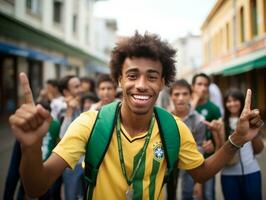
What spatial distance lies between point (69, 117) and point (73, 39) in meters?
20.6

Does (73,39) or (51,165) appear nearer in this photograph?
(51,165)

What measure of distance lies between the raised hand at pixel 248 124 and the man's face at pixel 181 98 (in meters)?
1.96

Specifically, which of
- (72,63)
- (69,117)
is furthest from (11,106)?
(69,117)

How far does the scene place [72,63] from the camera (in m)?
23.7

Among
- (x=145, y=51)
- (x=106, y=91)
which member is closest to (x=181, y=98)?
(x=106, y=91)

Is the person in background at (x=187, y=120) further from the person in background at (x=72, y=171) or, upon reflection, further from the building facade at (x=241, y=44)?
the building facade at (x=241, y=44)

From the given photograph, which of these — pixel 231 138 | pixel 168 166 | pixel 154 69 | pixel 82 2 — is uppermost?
pixel 82 2

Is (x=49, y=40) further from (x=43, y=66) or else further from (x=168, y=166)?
(x=168, y=166)

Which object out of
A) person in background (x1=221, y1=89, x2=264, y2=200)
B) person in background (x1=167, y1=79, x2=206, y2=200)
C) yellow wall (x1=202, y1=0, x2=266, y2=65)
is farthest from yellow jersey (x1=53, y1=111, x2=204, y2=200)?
yellow wall (x1=202, y1=0, x2=266, y2=65)

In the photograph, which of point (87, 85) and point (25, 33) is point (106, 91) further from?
point (25, 33)

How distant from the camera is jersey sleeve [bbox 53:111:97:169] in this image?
6.65ft

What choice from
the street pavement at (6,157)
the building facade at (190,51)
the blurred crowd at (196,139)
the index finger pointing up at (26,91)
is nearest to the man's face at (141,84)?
the index finger pointing up at (26,91)

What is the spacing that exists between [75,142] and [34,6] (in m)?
16.4

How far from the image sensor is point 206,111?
4.67m
